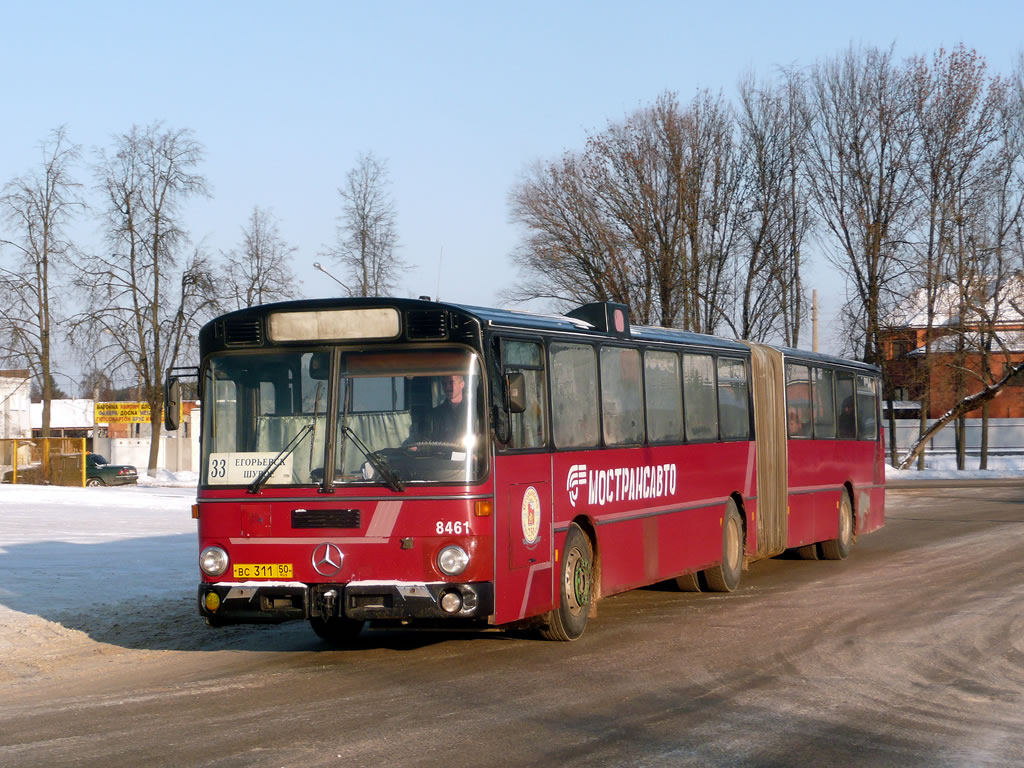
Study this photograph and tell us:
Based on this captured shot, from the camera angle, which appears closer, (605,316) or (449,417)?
(449,417)

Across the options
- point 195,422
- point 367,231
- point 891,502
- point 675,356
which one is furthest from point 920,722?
point 195,422

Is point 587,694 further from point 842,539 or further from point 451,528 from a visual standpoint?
point 842,539

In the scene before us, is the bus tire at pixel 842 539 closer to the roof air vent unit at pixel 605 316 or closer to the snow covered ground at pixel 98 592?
the roof air vent unit at pixel 605 316

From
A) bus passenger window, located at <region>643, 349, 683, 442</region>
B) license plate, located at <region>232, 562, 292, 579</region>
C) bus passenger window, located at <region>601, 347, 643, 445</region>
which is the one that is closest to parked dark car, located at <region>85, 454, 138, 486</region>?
bus passenger window, located at <region>643, 349, 683, 442</region>

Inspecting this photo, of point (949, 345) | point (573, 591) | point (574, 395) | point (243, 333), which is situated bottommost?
point (573, 591)

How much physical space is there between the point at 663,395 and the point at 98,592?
657 centimetres

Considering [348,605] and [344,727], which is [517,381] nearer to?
[348,605]

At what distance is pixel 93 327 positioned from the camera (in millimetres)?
47000

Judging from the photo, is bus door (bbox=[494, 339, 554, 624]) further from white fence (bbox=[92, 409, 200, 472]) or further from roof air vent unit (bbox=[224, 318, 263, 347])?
white fence (bbox=[92, 409, 200, 472])

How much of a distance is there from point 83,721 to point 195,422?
189 ft

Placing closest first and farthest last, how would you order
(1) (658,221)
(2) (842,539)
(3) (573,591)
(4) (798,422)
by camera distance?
(3) (573,591)
(4) (798,422)
(2) (842,539)
(1) (658,221)

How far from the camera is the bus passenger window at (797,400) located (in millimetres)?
17328

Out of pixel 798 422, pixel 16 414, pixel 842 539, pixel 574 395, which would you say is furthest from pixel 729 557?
pixel 16 414

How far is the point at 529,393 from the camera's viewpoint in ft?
34.4
